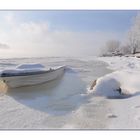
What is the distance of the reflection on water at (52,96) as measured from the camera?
275cm

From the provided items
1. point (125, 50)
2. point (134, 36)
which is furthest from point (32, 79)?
point (134, 36)

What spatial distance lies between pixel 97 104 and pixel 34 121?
0.55 meters

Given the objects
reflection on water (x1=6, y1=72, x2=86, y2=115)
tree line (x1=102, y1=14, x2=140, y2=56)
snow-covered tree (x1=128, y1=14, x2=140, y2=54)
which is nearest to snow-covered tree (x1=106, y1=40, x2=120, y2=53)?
tree line (x1=102, y1=14, x2=140, y2=56)

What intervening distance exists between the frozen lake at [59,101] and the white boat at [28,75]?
0.04 metres

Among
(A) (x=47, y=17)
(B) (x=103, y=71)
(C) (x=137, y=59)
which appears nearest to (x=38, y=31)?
(A) (x=47, y=17)

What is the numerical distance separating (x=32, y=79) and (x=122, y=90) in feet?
2.59

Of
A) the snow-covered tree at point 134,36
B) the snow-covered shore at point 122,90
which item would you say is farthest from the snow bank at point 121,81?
the snow-covered tree at point 134,36

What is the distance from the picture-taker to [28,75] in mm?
2787

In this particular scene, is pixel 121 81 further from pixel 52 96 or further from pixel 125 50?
pixel 52 96

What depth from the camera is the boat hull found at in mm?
2738

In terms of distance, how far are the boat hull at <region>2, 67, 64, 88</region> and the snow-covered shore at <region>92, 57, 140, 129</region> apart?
1.20ft

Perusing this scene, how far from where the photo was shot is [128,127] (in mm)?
2648
